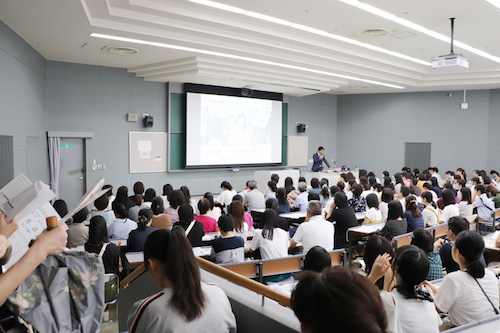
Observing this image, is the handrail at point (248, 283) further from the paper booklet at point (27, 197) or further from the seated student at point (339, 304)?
the paper booklet at point (27, 197)

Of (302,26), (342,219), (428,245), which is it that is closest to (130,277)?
(428,245)

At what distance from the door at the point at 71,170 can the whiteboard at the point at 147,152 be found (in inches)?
47.5

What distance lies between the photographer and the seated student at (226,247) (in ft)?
12.3

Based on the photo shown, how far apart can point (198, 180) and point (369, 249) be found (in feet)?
28.3

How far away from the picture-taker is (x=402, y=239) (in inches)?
171

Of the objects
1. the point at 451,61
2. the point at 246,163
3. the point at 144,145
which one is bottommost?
the point at 246,163

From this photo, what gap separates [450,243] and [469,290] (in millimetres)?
1698

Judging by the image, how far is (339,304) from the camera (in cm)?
90

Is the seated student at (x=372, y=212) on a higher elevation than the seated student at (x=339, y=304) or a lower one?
lower

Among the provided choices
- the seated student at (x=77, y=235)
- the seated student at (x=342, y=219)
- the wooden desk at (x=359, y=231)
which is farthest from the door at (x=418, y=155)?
the seated student at (x=77, y=235)

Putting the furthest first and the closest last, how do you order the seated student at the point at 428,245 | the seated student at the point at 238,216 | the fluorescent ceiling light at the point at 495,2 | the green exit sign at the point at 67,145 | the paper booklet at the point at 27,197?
the green exit sign at the point at 67,145 → the fluorescent ceiling light at the point at 495,2 → the seated student at the point at 238,216 → the seated student at the point at 428,245 → the paper booklet at the point at 27,197

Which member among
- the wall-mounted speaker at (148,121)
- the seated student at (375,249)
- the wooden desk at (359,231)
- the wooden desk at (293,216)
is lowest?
the wooden desk at (359,231)

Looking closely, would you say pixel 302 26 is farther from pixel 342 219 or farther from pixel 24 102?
pixel 24 102

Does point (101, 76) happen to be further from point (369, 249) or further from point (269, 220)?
point (369, 249)
